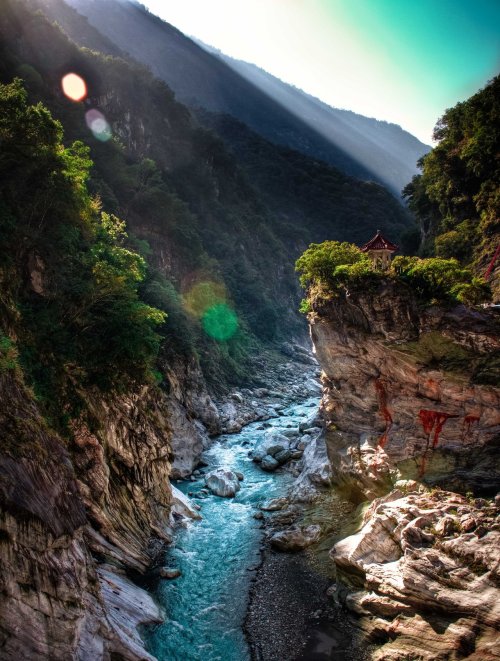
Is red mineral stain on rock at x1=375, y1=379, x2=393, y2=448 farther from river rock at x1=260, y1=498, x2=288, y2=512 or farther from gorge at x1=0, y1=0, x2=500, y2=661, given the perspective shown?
river rock at x1=260, y1=498, x2=288, y2=512

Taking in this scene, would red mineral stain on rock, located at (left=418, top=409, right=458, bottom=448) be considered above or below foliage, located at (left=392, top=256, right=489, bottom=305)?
below

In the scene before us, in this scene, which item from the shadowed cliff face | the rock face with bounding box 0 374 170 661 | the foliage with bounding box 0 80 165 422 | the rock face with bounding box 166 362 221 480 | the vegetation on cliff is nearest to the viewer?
the rock face with bounding box 0 374 170 661

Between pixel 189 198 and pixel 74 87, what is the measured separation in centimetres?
2624

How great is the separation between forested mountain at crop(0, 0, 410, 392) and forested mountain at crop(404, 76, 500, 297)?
86.5 feet

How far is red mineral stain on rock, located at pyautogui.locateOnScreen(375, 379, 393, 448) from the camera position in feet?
79.9

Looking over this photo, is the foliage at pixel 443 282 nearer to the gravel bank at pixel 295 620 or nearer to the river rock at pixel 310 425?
the gravel bank at pixel 295 620

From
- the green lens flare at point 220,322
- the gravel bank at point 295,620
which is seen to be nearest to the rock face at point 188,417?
the gravel bank at point 295,620

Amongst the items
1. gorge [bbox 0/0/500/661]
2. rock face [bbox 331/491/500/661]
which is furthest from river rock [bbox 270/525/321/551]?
rock face [bbox 331/491/500/661]

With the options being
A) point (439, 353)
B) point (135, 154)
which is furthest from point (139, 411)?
Answer: point (135, 154)

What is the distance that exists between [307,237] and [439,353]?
8570cm

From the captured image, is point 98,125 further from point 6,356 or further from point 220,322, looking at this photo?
point 6,356

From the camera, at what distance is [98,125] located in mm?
59781

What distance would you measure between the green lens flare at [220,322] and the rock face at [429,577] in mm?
39541

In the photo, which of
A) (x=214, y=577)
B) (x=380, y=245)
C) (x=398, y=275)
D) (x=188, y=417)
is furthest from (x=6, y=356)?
(x=380, y=245)
